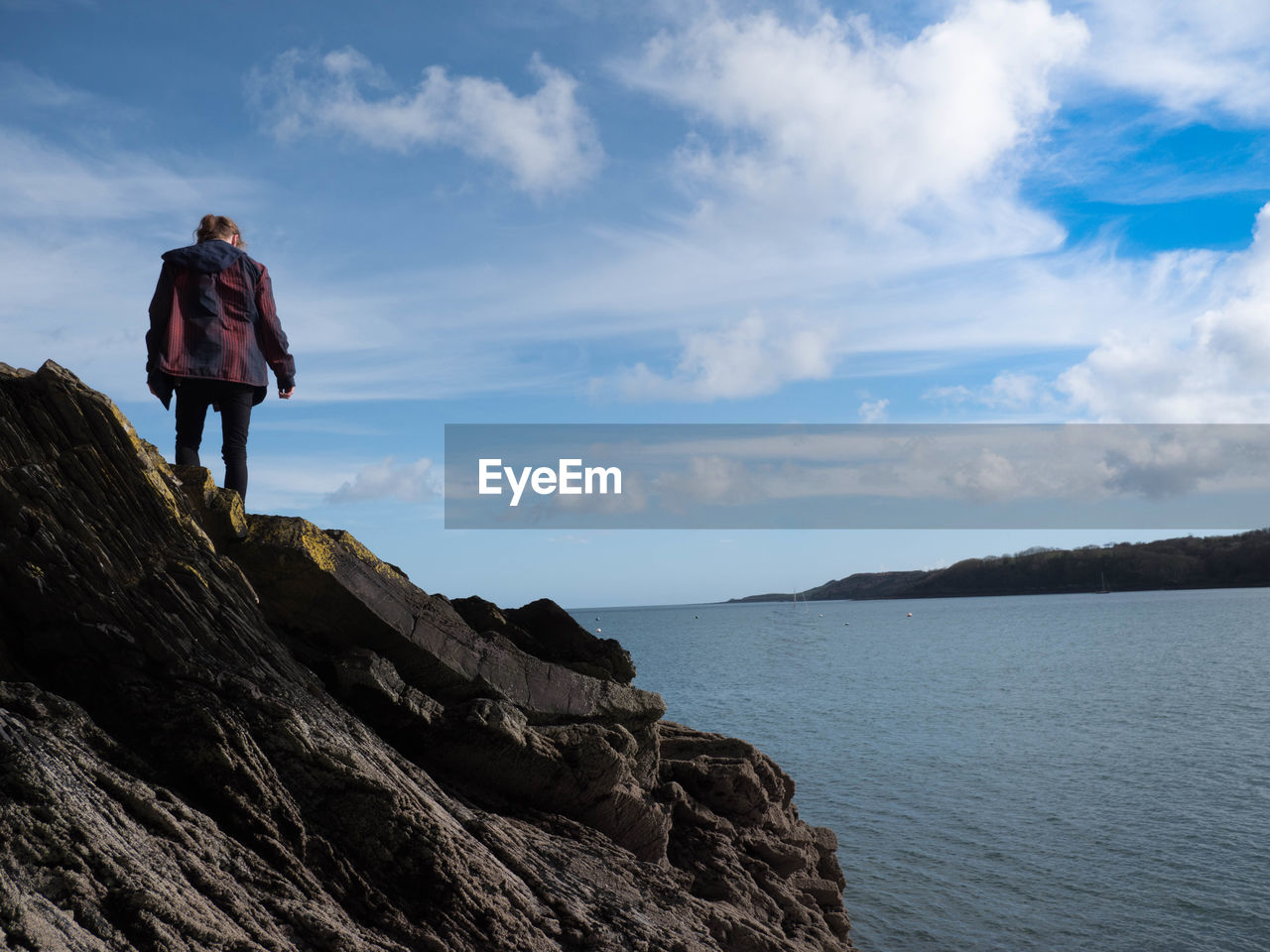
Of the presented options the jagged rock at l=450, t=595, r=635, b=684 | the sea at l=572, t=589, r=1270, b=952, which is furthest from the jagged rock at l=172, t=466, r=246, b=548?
the sea at l=572, t=589, r=1270, b=952

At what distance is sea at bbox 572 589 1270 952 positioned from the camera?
48.2 ft

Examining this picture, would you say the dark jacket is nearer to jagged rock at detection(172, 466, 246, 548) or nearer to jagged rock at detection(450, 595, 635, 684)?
jagged rock at detection(172, 466, 246, 548)

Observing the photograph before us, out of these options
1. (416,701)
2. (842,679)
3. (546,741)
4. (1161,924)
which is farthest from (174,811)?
(842,679)

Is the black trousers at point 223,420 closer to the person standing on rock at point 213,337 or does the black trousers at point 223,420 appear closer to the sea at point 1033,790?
the person standing on rock at point 213,337

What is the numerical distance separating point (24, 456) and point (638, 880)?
575 cm

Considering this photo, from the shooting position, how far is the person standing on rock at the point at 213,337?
740 centimetres

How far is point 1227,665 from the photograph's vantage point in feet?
167

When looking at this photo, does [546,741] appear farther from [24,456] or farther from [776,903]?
[24,456]

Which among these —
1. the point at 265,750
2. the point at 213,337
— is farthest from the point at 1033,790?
the point at 213,337

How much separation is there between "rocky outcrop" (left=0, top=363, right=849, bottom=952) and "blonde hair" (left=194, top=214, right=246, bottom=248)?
6.46 feet

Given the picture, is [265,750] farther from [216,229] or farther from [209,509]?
[216,229]

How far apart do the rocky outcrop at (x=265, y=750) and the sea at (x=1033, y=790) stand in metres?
8.20

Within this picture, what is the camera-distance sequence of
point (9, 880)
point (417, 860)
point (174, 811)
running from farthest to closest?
point (417, 860)
point (174, 811)
point (9, 880)

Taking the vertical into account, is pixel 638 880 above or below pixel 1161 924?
above
